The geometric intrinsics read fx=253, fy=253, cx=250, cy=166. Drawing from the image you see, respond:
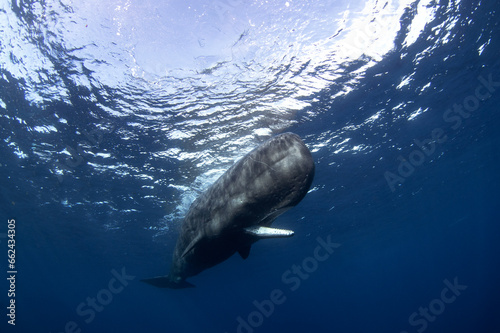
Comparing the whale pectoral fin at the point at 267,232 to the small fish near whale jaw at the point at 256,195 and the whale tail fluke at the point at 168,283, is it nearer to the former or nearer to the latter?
the small fish near whale jaw at the point at 256,195

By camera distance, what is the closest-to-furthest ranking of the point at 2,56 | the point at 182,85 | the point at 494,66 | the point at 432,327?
the point at 2,56, the point at 182,85, the point at 494,66, the point at 432,327

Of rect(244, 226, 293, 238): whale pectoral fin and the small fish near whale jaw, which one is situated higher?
A: the small fish near whale jaw

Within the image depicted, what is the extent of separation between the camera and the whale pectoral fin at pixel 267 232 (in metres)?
2.91

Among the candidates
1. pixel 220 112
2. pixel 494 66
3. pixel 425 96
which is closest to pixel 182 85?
pixel 220 112

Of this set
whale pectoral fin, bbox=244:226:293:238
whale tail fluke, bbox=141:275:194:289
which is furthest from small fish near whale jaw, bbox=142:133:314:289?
whale tail fluke, bbox=141:275:194:289

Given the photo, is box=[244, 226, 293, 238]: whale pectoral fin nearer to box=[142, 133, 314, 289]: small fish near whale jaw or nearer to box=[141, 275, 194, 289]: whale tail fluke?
box=[142, 133, 314, 289]: small fish near whale jaw

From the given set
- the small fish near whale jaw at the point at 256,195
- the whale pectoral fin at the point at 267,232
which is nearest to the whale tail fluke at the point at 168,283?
the small fish near whale jaw at the point at 256,195

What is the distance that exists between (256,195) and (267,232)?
1.50 ft

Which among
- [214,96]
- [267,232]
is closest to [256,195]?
[267,232]

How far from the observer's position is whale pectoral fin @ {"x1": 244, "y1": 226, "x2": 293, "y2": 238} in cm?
291

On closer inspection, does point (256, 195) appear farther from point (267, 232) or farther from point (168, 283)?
point (168, 283)

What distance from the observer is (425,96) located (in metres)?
13.4

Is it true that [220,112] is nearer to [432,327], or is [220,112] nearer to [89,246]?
[89,246]

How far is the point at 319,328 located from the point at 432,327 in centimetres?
4085
